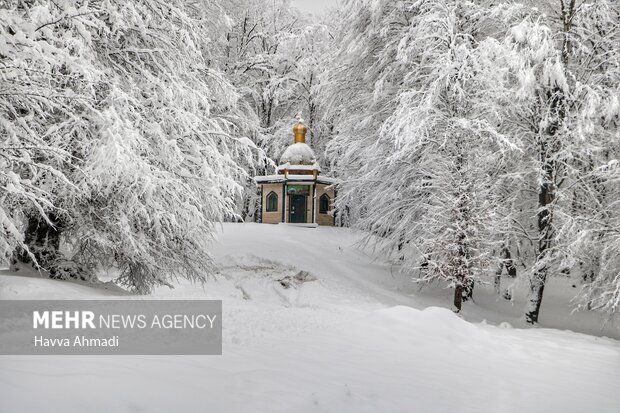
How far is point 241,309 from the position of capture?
9336 mm

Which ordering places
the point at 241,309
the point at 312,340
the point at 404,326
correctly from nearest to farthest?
the point at 312,340 < the point at 404,326 < the point at 241,309

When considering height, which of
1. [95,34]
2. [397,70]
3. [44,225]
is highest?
[397,70]

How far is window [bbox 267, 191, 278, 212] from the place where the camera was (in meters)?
27.4

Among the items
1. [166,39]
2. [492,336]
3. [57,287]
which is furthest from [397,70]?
[57,287]

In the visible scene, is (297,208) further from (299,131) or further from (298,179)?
(299,131)

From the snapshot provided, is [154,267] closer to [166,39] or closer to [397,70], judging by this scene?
[166,39]

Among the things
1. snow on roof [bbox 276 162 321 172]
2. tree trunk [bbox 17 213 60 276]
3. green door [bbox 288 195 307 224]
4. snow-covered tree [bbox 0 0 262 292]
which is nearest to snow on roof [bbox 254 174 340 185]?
snow on roof [bbox 276 162 321 172]

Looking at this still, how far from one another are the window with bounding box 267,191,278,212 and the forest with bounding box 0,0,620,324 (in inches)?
391

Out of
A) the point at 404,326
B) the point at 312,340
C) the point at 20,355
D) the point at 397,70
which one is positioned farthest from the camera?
the point at 397,70

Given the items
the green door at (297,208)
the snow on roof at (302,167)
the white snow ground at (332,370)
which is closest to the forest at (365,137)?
the white snow ground at (332,370)

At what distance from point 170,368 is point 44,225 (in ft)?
18.0

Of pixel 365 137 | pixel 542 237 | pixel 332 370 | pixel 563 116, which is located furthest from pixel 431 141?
pixel 332 370

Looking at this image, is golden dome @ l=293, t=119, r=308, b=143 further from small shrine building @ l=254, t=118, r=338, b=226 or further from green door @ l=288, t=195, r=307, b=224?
green door @ l=288, t=195, r=307, b=224

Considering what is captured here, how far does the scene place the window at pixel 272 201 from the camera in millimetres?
27438
